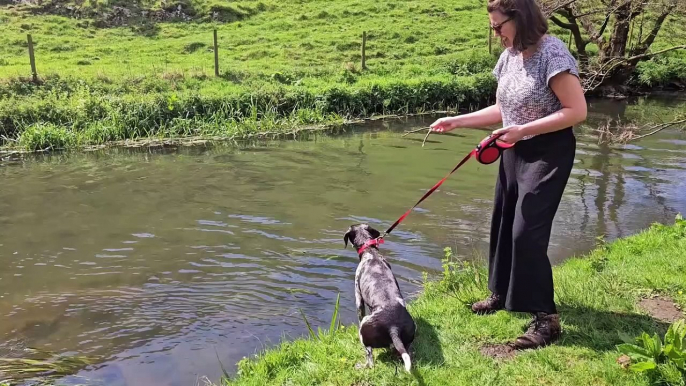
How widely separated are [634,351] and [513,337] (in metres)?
0.92

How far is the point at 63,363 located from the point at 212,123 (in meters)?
10.9

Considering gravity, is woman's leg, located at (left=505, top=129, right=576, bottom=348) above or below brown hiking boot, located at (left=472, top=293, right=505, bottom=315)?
above

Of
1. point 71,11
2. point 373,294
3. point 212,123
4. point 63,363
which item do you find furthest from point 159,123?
point 71,11

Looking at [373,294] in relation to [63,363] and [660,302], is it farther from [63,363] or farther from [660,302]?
[63,363]

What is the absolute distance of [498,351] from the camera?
411cm

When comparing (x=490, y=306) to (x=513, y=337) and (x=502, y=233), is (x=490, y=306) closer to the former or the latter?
(x=513, y=337)

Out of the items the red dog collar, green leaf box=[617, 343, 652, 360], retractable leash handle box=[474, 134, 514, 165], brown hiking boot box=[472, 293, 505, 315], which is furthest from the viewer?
the red dog collar

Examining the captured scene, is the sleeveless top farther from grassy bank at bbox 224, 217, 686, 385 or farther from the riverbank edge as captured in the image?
the riverbank edge

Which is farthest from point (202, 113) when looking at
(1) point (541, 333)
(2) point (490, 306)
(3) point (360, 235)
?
(1) point (541, 333)

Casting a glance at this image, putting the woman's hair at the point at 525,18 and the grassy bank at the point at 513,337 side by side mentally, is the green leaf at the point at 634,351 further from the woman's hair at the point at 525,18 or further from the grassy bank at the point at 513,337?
the woman's hair at the point at 525,18

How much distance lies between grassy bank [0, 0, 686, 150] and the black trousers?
11.8 metres

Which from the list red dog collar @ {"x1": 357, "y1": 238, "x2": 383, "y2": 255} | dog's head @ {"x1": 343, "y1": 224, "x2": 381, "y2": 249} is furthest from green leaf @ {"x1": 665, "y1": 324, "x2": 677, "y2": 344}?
dog's head @ {"x1": 343, "y1": 224, "x2": 381, "y2": 249}

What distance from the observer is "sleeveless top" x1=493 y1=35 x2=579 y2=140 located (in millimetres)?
3656

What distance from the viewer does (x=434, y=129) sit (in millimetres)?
4379
